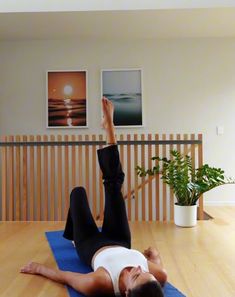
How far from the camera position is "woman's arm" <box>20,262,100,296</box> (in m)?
1.91

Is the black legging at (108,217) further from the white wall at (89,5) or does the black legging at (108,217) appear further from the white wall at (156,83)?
the white wall at (156,83)

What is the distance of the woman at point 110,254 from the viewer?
1.79 meters

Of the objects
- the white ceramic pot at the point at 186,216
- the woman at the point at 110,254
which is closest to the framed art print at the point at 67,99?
the white ceramic pot at the point at 186,216

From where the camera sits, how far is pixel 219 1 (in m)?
4.54

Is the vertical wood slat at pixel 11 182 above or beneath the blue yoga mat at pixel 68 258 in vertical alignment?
above

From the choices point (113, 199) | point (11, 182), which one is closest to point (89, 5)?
point (11, 182)

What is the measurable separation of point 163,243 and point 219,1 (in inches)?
120

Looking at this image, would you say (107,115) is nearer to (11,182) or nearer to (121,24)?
(11,182)

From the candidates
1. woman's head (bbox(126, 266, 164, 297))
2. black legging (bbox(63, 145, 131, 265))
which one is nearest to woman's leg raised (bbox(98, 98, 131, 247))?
black legging (bbox(63, 145, 131, 265))

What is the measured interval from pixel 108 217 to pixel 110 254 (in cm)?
53

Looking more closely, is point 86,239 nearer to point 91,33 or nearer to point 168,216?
point 168,216

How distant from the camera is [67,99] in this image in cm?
572

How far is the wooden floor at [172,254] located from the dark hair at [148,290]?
0.66 m

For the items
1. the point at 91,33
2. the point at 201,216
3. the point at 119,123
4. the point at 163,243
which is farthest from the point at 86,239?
the point at 91,33
